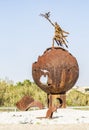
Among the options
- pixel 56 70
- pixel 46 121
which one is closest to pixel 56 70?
pixel 56 70

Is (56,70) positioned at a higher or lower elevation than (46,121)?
higher

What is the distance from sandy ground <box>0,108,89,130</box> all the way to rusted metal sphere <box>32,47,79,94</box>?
1.33m

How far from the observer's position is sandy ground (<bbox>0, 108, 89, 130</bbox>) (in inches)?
614

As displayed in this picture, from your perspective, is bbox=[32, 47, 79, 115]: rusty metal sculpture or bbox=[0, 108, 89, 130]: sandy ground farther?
bbox=[32, 47, 79, 115]: rusty metal sculpture

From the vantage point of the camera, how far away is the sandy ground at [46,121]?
15.6 meters

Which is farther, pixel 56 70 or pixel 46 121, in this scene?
pixel 56 70

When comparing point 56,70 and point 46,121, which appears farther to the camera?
point 56,70

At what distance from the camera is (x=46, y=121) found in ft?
60.5

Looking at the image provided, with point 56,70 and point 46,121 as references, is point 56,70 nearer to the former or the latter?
point 56,70

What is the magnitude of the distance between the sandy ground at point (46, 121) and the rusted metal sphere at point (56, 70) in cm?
133

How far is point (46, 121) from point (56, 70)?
202 inches

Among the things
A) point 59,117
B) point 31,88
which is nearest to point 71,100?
point 31,88

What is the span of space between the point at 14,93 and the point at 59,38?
1631 cm

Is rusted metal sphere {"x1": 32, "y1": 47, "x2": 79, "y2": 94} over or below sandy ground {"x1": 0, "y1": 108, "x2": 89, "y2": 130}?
over
